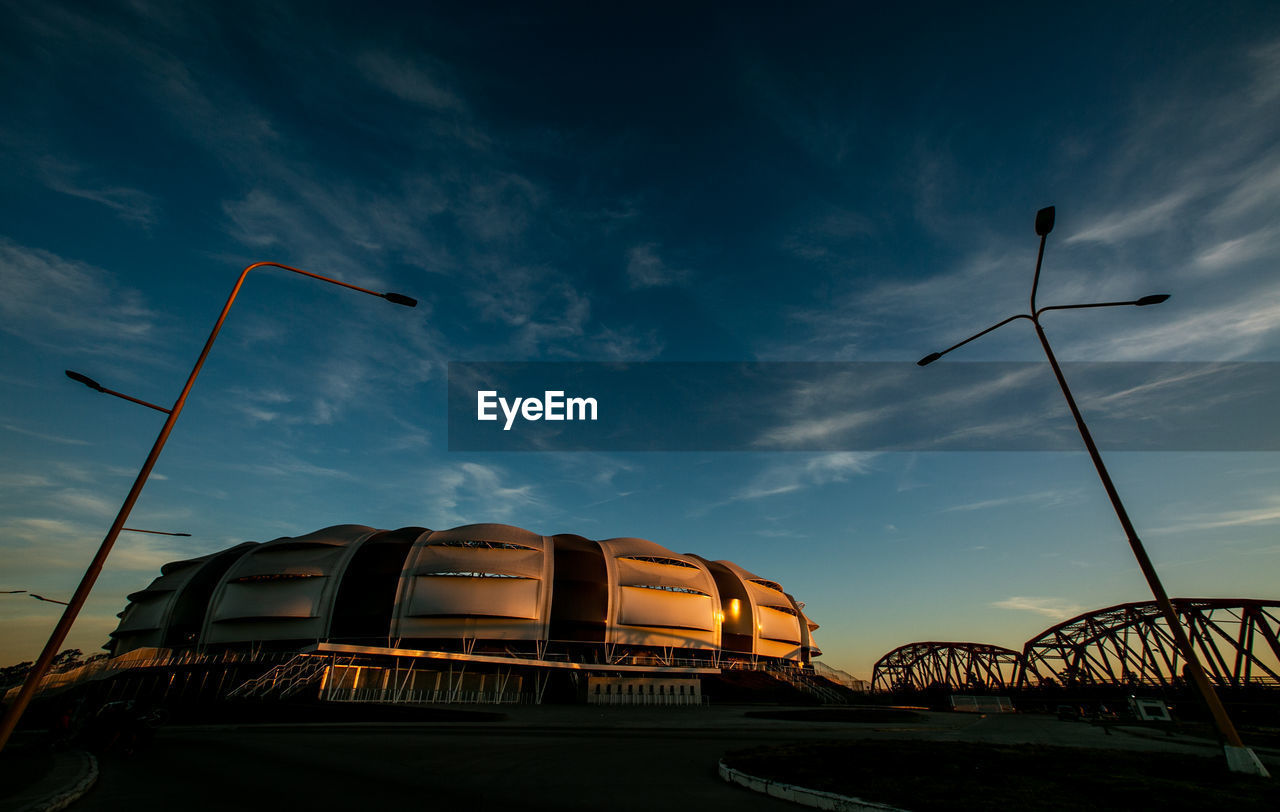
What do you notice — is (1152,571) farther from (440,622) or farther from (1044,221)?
(440,622)

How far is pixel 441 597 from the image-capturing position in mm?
52188

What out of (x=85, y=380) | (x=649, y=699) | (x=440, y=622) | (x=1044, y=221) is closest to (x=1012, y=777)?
(x=1044, y=221)

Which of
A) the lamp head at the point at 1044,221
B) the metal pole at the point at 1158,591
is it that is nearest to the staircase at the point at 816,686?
the metal pole at the point at 1158,591

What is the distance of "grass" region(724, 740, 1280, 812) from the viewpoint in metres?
7.66

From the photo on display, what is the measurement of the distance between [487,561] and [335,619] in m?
15.3

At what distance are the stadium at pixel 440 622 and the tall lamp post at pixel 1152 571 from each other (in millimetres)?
44065

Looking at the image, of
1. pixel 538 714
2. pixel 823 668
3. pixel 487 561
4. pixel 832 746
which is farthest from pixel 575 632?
pixel 832 746

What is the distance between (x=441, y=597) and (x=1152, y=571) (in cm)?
5302

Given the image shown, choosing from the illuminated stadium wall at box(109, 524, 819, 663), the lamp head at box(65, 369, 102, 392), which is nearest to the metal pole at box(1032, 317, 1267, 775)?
the lamp head at box(65, 369, 102, 392)

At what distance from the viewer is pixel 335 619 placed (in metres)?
A: 52.7

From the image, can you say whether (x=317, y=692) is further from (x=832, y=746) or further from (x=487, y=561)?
(x=832, y=746)

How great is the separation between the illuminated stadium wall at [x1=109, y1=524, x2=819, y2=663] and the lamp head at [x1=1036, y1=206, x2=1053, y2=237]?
5133cm

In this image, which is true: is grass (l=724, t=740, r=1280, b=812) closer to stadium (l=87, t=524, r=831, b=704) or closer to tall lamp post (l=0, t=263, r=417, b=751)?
tall lamp post (l=0, t=263, r=417, b=751)

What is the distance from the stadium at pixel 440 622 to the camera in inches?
1746
